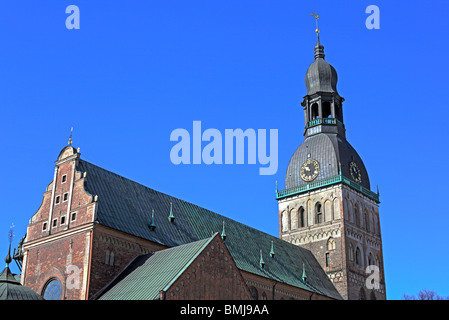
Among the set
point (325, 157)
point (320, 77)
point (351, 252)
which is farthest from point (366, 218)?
point (320, 77)

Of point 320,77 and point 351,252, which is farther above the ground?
point 320,77

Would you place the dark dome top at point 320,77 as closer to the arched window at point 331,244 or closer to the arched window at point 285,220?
the arched window at point 285,220

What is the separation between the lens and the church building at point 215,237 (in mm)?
37688

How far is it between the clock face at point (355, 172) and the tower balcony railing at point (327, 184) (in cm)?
72

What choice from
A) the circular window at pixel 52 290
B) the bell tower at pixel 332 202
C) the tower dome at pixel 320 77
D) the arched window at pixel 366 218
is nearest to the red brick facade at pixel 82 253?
the circular window at pixel 52 290

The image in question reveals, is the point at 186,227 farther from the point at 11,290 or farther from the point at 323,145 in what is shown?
the point at 323,145

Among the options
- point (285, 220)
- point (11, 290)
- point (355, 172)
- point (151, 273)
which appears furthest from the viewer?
point (285, 220)

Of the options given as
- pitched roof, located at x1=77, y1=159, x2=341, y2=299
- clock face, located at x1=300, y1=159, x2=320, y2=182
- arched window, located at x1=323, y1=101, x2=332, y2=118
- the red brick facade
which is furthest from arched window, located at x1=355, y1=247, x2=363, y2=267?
the red brick facade

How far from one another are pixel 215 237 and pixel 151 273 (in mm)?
4574

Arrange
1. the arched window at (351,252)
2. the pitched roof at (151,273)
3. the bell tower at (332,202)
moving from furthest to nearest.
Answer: the bell tower at (332,202), the arched window at (351,252), the pitched roof at (151,273)

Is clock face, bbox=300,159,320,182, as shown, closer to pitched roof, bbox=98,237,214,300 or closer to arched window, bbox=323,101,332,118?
arched window, bbox=323,101,332,118

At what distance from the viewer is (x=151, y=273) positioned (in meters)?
37.5
